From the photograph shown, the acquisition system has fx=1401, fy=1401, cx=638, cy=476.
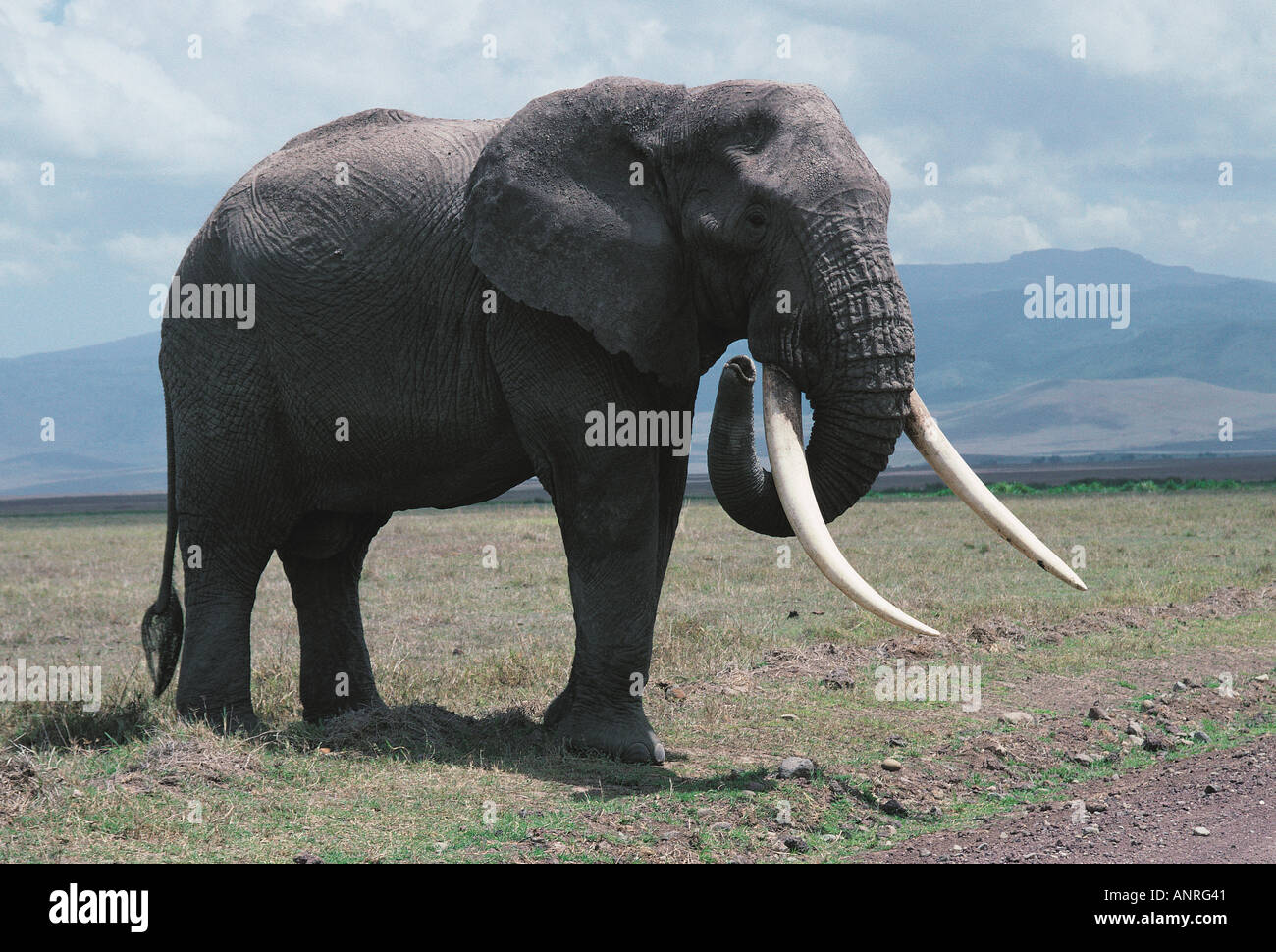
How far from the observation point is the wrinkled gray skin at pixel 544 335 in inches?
282

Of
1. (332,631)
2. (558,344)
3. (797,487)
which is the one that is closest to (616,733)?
(797,487)

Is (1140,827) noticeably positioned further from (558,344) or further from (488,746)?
(558,344)

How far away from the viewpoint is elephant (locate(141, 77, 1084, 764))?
713 cm

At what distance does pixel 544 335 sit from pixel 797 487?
189 centimetres

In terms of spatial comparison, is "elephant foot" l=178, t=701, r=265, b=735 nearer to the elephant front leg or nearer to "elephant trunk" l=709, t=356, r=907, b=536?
the elephant front leg

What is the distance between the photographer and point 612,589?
8.03 meters

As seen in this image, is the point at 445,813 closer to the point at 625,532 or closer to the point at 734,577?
the point at 625,532

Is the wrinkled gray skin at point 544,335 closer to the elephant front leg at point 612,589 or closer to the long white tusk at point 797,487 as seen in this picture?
the elephant front leg at point 612,589

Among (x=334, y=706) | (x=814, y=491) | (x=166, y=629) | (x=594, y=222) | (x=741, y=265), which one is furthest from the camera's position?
(x=166, y=629)

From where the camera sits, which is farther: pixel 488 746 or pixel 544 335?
pixel 488 746

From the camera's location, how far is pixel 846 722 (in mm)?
9312

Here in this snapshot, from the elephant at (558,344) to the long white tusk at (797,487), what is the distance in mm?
16

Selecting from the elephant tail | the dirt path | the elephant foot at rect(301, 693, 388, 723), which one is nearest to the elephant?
the elephant tail

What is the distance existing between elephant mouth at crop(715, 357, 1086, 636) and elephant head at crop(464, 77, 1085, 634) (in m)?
0.01
